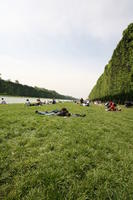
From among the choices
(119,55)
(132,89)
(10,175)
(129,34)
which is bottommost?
(10,175)

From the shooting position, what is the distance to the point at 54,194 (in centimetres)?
254

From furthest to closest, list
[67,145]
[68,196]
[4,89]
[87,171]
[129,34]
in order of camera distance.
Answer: [4,89], [129,34], [67,145], [87,171], [68,196]

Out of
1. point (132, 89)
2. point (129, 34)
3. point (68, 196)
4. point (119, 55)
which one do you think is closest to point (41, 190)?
point (68, 196)

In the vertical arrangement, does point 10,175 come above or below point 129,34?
below

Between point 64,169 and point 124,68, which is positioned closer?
point 64,169

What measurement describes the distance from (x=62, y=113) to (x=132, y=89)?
17848 mm

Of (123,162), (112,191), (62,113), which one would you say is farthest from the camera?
(62,113)

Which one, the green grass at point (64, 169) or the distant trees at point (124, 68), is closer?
the green grass at point (64, 169)

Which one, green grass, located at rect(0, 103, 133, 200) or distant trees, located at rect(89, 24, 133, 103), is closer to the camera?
green grass, located at rect(0, 103, 133, 200)

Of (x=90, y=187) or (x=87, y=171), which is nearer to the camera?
(x=90, y=187)

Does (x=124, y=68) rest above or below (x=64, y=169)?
above

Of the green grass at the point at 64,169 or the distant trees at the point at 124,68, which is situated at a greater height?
the distant trees at the point at 124,68

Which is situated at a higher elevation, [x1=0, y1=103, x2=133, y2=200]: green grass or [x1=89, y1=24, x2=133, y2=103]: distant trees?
[x1=89, y1=24, x2=133, y2=103]: distant trees

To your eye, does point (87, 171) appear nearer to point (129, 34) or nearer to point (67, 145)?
point (67, 145)
